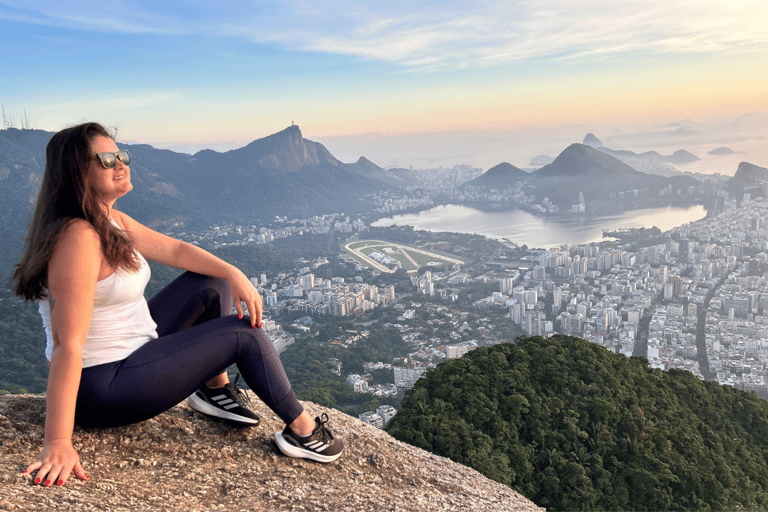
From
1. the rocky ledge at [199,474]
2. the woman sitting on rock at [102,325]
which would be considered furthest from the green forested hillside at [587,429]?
the woman sitting on rock at [102,325]

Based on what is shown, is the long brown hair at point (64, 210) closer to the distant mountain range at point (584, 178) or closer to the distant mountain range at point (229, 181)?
the distant mountain range at point (229, 181)

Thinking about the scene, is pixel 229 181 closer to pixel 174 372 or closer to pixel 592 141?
pixel 592 141

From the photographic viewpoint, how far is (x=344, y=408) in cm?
1136

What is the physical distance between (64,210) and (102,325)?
383 mm

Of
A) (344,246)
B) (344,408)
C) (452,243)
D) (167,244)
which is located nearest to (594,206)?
(452,243)

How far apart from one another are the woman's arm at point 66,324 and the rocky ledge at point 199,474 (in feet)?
0.58

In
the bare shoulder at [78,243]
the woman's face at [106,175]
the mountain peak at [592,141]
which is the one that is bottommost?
the bare shoulder at [78,243]

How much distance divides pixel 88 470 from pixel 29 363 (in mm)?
14201

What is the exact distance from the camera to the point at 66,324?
4.90 feet

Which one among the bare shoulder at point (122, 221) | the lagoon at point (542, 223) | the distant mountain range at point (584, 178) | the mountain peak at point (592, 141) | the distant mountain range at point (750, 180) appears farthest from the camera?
the mountain peak at point (592, 141)

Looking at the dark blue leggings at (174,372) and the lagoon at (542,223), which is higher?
the dark blue leggings at (174,372)

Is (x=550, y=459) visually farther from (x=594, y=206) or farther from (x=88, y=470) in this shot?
(x=594, y=206)

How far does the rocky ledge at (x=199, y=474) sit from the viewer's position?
1.66 meters

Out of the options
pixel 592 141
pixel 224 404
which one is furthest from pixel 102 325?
pixel 592 141
